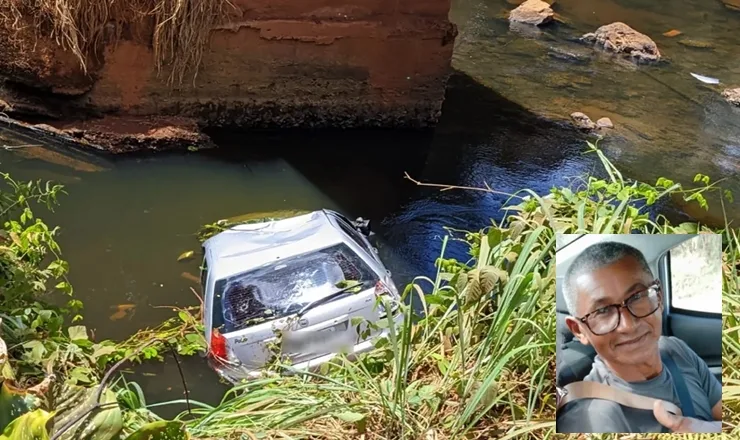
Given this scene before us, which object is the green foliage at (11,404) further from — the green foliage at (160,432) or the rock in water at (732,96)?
the rock in water at (732,96)

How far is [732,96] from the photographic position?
31.9 ft

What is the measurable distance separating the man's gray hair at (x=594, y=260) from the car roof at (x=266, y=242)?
9.62ft

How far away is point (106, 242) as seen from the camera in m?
5.59

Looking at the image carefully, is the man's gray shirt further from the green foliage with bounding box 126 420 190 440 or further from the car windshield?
the car windshield

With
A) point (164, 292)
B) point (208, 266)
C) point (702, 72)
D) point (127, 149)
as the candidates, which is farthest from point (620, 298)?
point (702, 72)

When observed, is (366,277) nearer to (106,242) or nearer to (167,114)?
(106,242)

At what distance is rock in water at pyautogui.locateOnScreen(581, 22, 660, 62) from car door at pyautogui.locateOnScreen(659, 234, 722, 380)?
34.5 ft

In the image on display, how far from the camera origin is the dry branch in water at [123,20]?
21.3 feet

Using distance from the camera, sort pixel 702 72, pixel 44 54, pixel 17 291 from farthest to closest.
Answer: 1. pixel 702 72
2. pixel 44 54
3. pixel 17 291

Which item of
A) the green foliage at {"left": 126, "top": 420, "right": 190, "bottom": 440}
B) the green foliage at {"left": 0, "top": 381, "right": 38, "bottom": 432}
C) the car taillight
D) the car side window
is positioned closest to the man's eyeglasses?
the green foliage at {"left": 126, "top": 420, "right": 190, "bottom": 440}

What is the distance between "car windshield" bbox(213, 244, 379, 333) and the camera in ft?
12.9

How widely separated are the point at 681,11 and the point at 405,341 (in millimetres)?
14299

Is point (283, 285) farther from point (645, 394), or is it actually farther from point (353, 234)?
point (645, 394)

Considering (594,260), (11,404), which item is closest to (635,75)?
(594,260)
